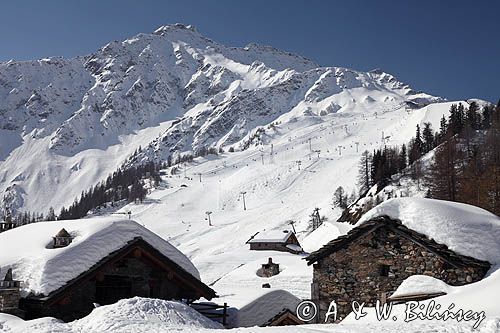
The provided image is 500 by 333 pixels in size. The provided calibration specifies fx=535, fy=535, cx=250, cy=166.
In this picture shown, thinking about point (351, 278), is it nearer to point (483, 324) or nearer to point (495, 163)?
point (483, 324)

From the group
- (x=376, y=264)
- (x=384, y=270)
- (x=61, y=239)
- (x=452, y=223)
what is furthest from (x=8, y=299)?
(x=452, y=223)

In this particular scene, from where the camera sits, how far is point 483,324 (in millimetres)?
10219

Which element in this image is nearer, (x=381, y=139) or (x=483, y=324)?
(x=483, y=324)

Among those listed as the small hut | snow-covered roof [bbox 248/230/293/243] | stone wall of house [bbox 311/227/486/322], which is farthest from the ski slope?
the small hut

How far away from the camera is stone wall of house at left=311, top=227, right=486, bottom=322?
17.8 metres

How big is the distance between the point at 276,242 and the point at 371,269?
59.3m

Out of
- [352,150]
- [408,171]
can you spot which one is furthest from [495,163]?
[352,150]

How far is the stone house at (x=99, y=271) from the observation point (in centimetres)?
1564

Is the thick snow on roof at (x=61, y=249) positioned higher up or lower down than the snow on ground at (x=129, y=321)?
higher up

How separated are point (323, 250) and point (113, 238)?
24.3 feet

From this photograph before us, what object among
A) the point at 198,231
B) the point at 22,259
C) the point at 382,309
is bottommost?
the point at 198,231

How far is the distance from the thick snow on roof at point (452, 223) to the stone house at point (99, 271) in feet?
23.7

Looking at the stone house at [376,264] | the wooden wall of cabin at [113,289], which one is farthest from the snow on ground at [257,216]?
the wooden wall of cabin at [113,289]

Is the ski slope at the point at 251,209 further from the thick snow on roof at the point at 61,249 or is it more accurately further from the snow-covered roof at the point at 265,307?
the thick snow on roof at the point at 61,249
